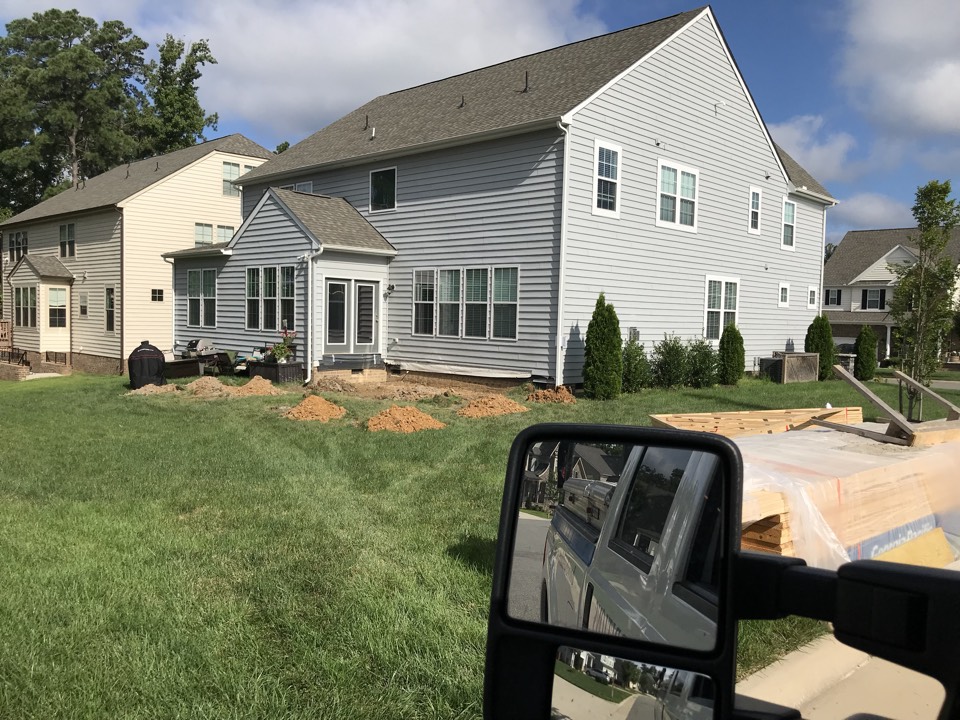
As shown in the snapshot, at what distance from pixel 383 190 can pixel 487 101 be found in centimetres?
341

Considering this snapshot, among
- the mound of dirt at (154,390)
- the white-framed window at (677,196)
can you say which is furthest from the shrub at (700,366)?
the mound of dirt at (154,390)

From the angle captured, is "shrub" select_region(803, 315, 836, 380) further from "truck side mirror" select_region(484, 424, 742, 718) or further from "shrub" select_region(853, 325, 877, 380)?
"truck side mirror" select_region(484, 424, 742, 718)

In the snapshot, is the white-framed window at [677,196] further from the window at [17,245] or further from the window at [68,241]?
the window at [17,245]

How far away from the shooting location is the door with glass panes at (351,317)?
18359 mm

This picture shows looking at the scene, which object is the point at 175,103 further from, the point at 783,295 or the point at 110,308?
the point at 783,295

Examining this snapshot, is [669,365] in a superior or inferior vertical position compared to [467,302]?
inferior

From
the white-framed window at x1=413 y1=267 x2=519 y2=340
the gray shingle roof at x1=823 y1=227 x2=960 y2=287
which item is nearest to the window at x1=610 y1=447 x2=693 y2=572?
the white-framed window at x1=413 y1=267 x2=519 y2=340

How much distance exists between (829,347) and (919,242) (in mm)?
9940

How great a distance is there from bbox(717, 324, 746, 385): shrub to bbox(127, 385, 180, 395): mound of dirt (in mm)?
12970

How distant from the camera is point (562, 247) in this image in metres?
15.9

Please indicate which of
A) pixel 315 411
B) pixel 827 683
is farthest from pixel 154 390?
pixel 827 683

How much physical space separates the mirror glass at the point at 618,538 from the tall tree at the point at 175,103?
176 ft

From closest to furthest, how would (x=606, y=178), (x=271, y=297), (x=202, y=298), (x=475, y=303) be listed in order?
(x=606, y=178) < (x=475, y=303) < (x=271, y=297) < (x=202, y=298)

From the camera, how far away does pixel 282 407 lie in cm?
1381
